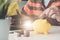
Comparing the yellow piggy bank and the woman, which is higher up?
the woman

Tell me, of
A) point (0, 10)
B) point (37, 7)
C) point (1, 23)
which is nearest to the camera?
point (1, 23)

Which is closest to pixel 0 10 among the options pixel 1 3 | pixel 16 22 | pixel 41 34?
pixel 1 3

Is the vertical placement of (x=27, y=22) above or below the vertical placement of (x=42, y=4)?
below

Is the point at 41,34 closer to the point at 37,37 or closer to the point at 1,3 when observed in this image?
the point at 37,37

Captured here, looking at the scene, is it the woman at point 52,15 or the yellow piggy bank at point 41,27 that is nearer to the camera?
the yellow piggy bank at point 41,27

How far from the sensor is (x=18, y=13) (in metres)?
1.00

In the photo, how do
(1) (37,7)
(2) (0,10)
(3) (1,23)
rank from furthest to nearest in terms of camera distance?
(1) (37,7) < (2) (0,10) < (3) (1,23)

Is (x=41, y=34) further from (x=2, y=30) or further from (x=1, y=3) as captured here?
(x=1, y=3)

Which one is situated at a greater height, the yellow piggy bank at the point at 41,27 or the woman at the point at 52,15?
the woman at the point at 52,15

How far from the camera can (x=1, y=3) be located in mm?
895

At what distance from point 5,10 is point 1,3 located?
0.05 meters

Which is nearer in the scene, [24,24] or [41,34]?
[41,34]

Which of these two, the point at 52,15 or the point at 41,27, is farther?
the point at 52,15

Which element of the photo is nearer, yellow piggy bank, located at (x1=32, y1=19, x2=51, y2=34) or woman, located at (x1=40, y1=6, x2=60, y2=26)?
yellow piggy bank, located at (x1=32, y1=19, x2=51, y2=34)
